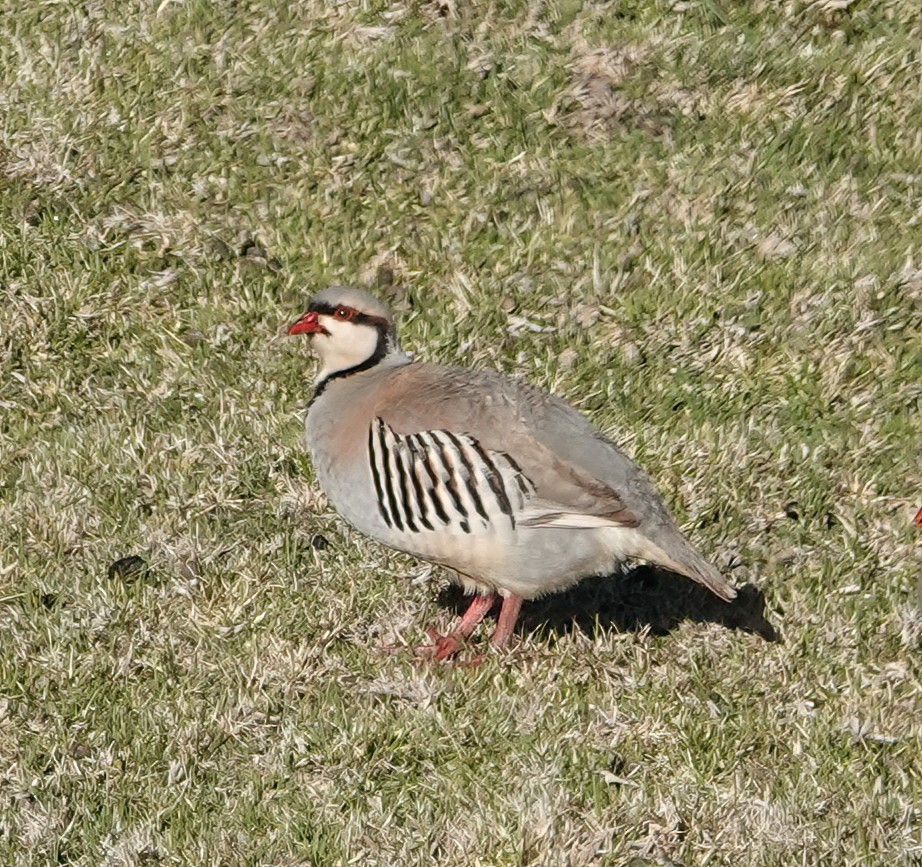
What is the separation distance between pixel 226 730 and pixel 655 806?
153 centimetres

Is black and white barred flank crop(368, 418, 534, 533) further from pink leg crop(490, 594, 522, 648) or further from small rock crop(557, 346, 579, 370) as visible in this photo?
small rock crop(557, 346, 579, 370)

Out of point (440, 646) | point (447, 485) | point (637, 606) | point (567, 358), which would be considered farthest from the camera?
point (567, 358)

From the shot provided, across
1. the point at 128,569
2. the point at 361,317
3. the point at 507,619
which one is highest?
the point at 361,317

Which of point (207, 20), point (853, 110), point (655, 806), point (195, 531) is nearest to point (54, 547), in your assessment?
point (195, 531)

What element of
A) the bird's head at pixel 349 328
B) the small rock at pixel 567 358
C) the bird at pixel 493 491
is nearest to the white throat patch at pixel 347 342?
the bird's head at pixel 349 328

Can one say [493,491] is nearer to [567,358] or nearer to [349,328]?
[349,328]

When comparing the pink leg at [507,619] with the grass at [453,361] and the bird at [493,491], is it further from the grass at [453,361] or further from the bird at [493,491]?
the grass at [453,361]

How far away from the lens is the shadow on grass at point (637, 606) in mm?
6883

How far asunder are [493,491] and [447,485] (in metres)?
0.17

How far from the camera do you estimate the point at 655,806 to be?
5.62m

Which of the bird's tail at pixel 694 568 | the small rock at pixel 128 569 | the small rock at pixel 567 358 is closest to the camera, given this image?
the bird's tail at pixel 694 568

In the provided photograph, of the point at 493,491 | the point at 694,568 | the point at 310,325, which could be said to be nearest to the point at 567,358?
the point at 310,325

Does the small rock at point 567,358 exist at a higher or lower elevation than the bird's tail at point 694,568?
lower

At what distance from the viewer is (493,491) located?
252 inches
